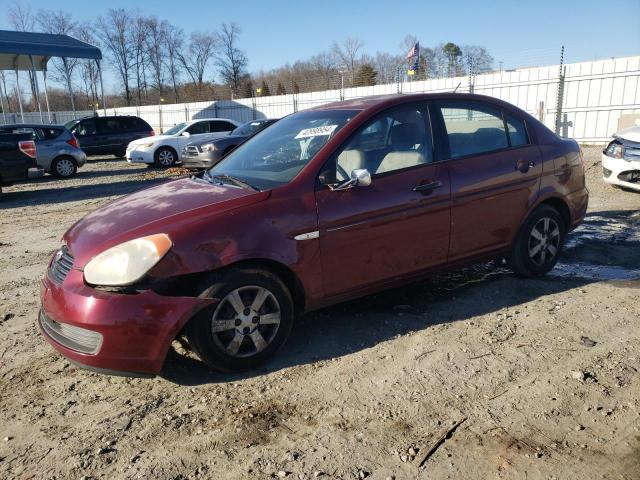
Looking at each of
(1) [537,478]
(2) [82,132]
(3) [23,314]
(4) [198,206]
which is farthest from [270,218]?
(2) [82,132]

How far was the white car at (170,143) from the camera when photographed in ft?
54.1

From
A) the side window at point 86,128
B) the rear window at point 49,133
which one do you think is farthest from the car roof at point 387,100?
the side window at point 86,128

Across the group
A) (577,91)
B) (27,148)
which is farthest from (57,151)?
(577,91)

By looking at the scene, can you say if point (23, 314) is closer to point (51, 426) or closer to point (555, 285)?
point (51, 426)

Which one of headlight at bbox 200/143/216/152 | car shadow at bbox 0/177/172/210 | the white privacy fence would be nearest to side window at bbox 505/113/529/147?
car shadow at bbox 0/177/172/210

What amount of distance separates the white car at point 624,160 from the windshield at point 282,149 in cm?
651

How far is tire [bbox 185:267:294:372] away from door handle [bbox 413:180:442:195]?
1306mm

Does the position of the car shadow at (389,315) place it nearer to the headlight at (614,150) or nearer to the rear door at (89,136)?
the headlight at (614,150)

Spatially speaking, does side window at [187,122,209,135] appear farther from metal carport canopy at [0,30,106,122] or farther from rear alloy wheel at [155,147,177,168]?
metal carport canopy at [0,30,106,122]

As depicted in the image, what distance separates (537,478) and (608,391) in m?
1.00

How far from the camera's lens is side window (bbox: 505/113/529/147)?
183 inches

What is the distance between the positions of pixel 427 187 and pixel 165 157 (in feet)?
47.0

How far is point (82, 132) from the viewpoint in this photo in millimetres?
19656

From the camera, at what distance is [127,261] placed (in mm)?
3008
